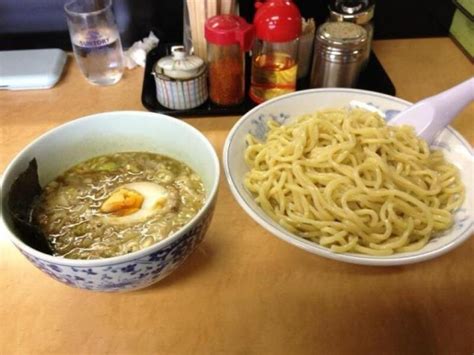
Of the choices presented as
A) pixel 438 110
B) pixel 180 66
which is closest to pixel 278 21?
pixel 180 66

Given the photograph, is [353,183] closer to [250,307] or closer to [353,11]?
[250,307]

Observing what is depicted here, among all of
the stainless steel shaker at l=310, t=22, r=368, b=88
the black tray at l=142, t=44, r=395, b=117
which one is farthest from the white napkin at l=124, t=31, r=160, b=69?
the stainless steel shaker at l=310, t=22, r=368, b=88

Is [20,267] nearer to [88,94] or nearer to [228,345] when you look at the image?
[228,345]

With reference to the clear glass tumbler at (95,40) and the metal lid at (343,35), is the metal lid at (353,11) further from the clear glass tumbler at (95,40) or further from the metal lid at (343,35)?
the clear glass tumbler at (95,40)

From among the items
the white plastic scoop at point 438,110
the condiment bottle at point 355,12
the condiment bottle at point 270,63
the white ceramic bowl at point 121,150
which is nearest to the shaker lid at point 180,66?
the condiment bottle at point 270,63

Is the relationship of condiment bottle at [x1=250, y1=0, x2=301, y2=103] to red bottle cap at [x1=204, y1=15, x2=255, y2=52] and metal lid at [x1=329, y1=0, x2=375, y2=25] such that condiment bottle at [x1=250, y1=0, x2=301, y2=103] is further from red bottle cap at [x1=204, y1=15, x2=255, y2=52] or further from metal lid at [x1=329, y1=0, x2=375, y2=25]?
metal lid at [x1=329, y1=0, x2=375, y2=25]

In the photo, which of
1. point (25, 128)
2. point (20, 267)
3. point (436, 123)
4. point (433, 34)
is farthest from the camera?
point (433, 34)

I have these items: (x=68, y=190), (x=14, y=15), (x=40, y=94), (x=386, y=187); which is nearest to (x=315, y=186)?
(x=386, y=187)
